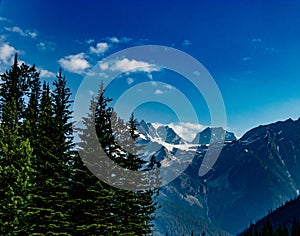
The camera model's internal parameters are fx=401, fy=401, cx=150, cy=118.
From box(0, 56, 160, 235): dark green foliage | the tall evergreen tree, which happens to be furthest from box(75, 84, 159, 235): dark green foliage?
the tall evergreen tree

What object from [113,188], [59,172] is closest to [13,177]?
[59,172]

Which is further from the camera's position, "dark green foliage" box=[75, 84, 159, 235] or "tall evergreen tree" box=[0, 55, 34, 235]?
"dark green foliage" box=[75, 84, 159, 235]

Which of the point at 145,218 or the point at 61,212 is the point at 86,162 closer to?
the point at 61,212

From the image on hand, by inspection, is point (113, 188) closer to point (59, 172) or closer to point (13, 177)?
point (59, 172)

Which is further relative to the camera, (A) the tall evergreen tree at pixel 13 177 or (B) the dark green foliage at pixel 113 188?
(B) the dark green foliage at pixel 113 188

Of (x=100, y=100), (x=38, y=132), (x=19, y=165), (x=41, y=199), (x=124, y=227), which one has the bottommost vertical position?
(x=124, y=227)

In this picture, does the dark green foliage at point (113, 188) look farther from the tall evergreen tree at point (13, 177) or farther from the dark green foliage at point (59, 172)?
the tall evergreen tree at point (13, 177)

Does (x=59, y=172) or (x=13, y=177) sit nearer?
(x=13, y=177)

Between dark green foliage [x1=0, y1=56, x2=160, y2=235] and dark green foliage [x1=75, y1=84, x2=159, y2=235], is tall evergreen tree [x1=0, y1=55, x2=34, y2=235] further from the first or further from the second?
dark green foliage [x1=75, y1=84, x2=159, y2=235]

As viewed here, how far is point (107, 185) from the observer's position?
42.7 meters

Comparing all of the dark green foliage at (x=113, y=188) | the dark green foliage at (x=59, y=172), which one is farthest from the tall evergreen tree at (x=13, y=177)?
the dark green foliage at (x=113, y=188)

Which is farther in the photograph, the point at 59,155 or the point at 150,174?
the point at 150,174

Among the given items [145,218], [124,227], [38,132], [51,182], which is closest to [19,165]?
[51,182]

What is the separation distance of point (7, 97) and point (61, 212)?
49.1ft
